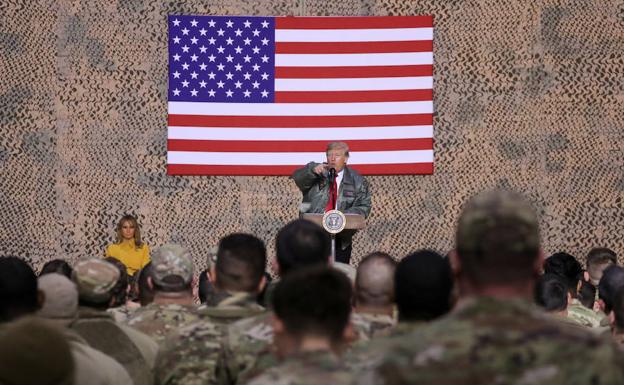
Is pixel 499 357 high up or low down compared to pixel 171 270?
up

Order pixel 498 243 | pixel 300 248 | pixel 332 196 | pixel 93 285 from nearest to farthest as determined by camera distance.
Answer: pixel 498 243, pixel 300 248, pixel 93 285, pixel 332 196

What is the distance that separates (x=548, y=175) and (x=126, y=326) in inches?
359

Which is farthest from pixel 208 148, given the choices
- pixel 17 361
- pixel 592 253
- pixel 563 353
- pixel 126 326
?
pixel 563 353

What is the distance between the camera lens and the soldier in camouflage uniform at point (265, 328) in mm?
4129

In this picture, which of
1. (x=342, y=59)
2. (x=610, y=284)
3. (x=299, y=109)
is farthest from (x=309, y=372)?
(x=342, y=59)

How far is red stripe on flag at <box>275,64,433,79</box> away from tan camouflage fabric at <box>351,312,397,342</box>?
9.11 m

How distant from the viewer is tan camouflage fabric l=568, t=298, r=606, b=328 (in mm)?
7090

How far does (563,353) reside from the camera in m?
2.67

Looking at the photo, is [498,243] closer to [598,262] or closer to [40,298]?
[40,298]

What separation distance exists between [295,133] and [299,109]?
27 cm

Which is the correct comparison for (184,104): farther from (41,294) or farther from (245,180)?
(41,294)

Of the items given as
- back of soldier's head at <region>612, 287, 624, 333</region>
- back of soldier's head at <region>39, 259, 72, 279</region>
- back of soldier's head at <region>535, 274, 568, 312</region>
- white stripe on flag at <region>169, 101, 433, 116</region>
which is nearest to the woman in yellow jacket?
white stripe on flag at <region>169, 101, 433, 116</region>

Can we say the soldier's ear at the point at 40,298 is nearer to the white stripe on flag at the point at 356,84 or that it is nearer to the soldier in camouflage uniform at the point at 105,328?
the soldier in camouflage uniform at the point at 105,328

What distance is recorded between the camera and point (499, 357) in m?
2.66
